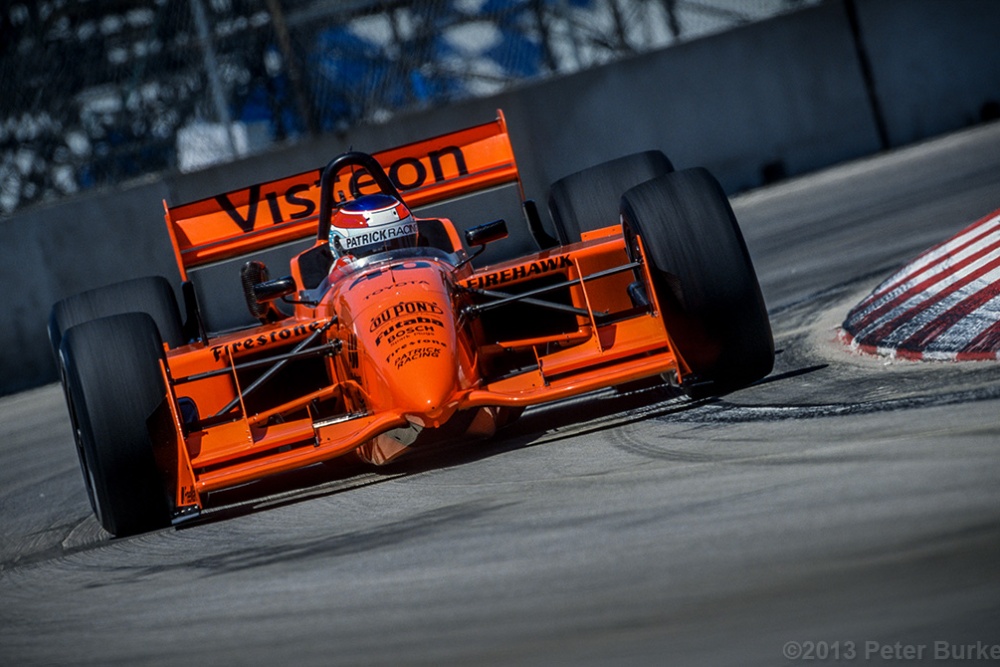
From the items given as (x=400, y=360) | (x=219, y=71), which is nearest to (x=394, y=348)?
(x=400, y=360)

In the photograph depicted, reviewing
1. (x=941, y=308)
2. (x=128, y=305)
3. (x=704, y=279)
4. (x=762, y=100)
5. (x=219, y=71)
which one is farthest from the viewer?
(x=762, y=100)

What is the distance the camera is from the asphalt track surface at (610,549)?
10.4 ft

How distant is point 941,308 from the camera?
6242 millimetres

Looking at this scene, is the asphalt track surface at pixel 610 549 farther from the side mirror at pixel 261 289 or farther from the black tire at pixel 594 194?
the black tire at pixel 594 194

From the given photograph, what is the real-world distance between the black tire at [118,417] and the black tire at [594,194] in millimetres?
2788

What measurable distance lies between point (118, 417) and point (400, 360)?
1245mm

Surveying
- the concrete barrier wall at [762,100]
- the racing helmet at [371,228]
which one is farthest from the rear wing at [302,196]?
the concrete barrier wall at [762,100]

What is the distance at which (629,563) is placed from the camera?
3.82m

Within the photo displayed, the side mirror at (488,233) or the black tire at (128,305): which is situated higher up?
the black tire at (128,305)

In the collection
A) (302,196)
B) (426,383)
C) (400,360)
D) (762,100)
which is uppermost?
(762,100)

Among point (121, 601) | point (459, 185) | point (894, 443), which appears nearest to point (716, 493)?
point (894, 443)

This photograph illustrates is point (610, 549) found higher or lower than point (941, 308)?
lower

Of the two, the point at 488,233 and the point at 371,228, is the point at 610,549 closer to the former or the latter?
the point at 488,233

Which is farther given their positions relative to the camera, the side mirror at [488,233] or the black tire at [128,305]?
the black tire at [128,305]
